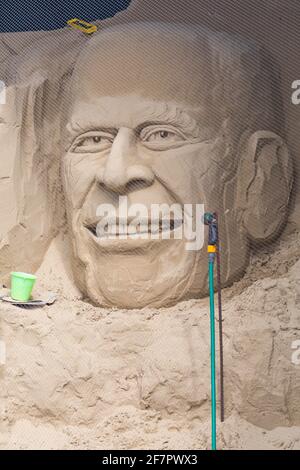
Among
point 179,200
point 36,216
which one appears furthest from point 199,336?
point 36,216

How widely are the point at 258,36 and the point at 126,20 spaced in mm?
752

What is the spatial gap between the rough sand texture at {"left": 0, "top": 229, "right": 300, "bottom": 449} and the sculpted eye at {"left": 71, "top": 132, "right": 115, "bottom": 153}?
87cm

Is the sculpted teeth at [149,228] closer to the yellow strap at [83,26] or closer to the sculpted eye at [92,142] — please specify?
the sculpted eye at [92,142]

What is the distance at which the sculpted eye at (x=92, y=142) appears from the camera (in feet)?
16.3

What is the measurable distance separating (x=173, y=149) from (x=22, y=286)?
1068mm

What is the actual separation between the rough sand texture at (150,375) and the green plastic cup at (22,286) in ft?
0.39

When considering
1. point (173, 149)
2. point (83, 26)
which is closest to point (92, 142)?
point (173, 149)

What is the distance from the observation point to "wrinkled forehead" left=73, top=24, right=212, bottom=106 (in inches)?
191

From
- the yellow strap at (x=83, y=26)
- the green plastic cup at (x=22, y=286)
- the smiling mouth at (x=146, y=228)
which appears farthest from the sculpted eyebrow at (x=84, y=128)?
the green plastic cup at (x=22, y=286)

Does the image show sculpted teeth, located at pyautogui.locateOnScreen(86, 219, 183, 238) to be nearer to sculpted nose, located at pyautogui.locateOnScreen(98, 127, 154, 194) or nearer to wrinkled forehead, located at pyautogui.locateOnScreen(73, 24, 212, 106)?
sculpted nose, located at pyautogui.locateOnScreen(98, 127, 154, 194)

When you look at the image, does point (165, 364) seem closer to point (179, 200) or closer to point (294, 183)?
point (179, 200)

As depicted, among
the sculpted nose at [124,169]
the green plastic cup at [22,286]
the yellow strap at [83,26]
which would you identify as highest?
the yellow strap at [83,26]

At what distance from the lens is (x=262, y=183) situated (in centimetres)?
492

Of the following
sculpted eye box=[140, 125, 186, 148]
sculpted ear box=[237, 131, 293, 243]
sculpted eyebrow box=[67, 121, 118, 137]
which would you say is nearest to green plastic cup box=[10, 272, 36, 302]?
sculpted eyebrow box=[67, 121, 118, 137]
